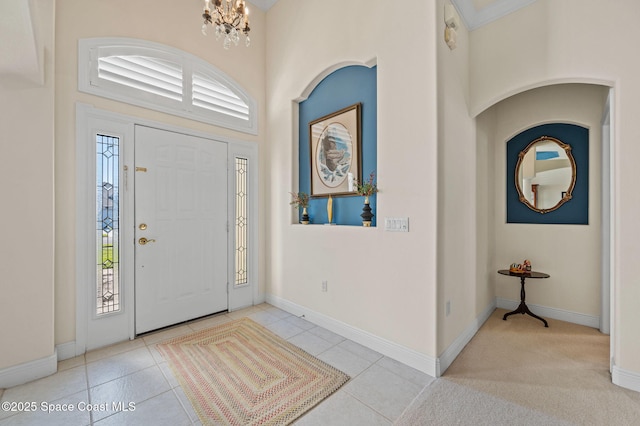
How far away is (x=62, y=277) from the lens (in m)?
2.49

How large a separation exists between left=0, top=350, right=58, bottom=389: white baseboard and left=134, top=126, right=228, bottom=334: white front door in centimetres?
71

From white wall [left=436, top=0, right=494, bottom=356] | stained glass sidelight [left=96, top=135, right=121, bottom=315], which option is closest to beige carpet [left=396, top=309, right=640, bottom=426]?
white wall [left=436, top=0, right=494, bottom=356]

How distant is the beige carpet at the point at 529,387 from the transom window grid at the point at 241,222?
2.58 meters

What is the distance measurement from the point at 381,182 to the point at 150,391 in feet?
8.11

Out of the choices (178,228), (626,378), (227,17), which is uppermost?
(227,17)

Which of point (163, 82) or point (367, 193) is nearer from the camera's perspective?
point (367, 193)

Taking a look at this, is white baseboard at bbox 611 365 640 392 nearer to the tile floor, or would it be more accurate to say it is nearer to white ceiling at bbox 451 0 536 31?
the tile floor

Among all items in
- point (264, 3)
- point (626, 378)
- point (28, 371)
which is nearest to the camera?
point (626, 378)

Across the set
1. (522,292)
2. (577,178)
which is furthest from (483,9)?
(522,292)

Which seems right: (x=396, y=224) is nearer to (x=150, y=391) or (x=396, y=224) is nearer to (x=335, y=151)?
(x=335, y=151)

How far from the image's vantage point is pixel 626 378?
204 centimetres

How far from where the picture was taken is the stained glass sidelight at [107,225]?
8.88 feet

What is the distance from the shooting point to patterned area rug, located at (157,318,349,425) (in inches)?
73.0

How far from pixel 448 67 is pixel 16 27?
2.95m
